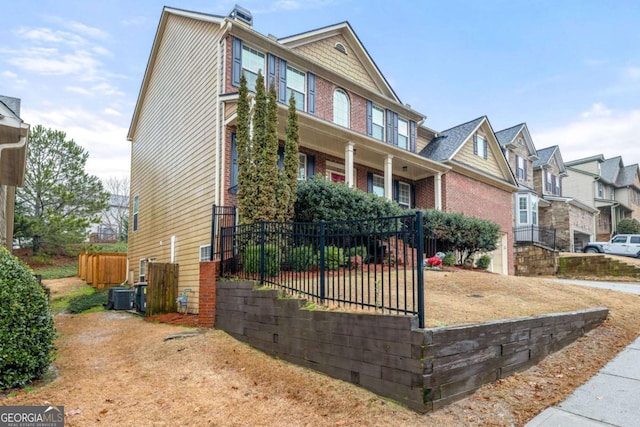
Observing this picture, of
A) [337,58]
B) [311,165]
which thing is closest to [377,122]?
[337,58]

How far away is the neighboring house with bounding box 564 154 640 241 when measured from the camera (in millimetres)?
33531

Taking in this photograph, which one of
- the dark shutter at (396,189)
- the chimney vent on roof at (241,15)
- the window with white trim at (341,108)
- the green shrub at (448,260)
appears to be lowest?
the green shrub at (448,260)

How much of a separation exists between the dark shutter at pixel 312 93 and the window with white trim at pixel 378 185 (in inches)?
150

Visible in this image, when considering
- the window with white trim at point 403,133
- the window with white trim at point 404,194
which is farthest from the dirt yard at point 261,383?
the window with white trim at point 403,133

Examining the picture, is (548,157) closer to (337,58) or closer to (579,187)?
(579,187)

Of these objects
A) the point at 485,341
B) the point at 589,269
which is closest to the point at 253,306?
the point at 485,341

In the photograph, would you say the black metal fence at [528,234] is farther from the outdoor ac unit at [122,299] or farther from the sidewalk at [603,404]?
the outdoor ac unit at [122,299]

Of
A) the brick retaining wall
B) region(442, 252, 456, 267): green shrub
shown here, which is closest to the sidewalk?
the brick retaining wall

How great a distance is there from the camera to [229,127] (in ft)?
34.3

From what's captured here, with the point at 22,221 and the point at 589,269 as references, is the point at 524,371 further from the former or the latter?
the point at 22,221

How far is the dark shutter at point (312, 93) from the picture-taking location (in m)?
13.1

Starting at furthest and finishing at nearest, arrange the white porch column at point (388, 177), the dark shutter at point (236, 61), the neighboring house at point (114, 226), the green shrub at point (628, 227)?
the neighboring house at point (114, 226) < the green shrub at point (628, 227) < the white porch column at point (388, 177) < the dark shutter at point (236, 61)

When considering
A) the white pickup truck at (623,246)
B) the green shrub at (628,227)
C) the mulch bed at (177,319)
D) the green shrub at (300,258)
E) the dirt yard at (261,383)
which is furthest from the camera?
the green shrub at (628,227)

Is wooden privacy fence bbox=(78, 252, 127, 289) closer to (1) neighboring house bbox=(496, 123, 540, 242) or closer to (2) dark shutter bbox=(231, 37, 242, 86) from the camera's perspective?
(2) dark shutter bbox=(231, 37, 242, 86)
